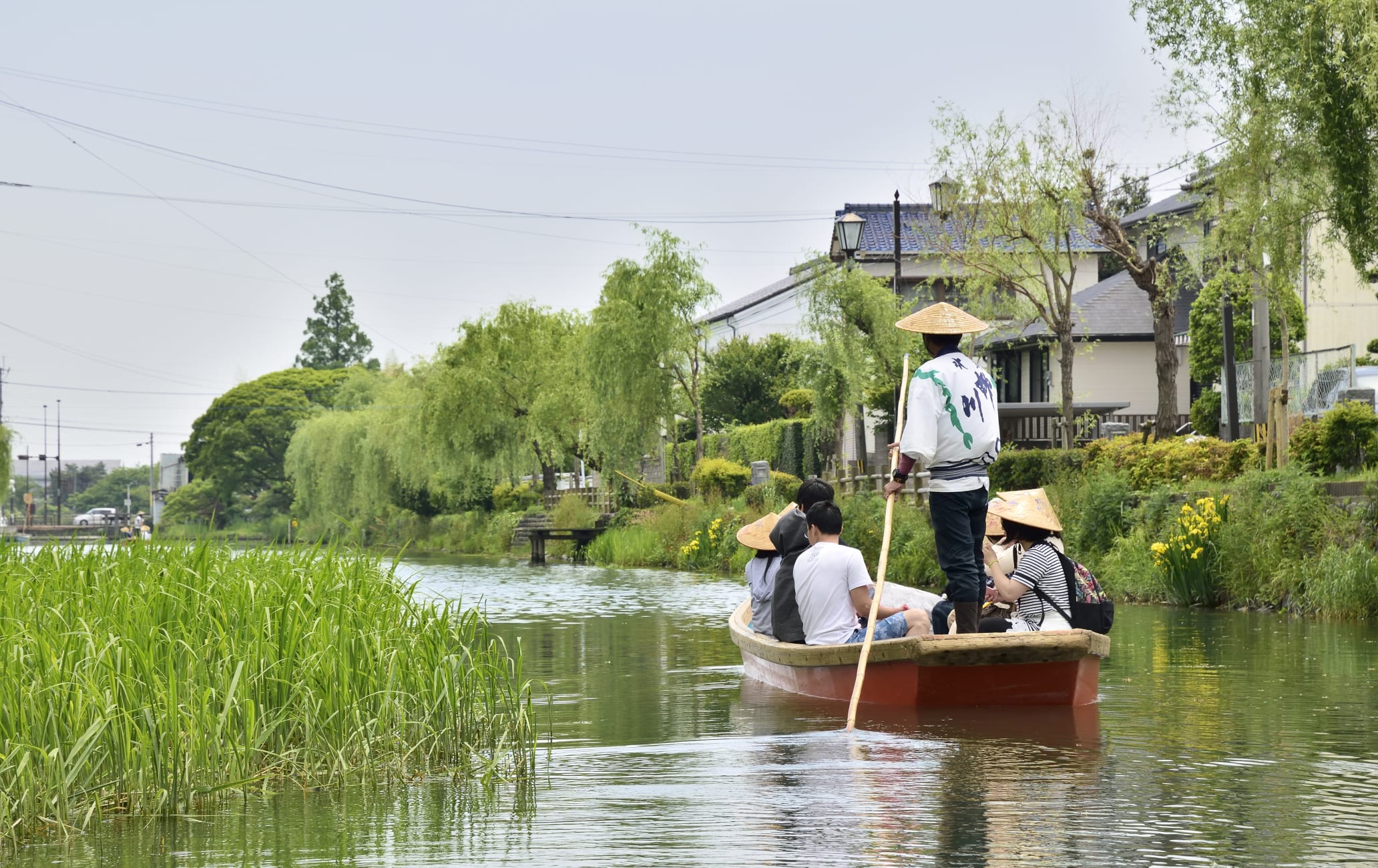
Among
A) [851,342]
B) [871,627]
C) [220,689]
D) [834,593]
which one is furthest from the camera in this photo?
[851,342]

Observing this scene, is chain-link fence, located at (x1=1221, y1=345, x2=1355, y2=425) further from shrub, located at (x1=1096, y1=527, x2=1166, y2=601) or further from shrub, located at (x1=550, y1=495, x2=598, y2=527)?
shrub, located at (x1=550, y1=495, x2=598, y2=527)

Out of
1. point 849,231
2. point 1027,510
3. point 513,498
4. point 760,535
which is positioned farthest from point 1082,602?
point 513,498

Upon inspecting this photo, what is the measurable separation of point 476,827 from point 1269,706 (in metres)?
5.79

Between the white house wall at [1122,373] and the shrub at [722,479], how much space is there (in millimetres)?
11208

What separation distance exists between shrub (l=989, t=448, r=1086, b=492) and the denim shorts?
577 inches

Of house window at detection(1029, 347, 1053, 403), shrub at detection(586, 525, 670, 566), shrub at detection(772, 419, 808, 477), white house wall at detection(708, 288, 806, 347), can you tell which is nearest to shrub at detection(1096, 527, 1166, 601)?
shrub at detection(586, 525, 670, 566)

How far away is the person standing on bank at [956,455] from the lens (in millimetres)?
9469

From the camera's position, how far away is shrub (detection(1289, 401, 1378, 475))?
1894cm

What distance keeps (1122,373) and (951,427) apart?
3735 centimetres

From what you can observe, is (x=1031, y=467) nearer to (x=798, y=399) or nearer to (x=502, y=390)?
(x=798, y=399)

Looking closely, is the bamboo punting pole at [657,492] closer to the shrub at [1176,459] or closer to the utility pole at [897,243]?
the utility pole at [897,243]

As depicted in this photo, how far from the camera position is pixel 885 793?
684 centimetres

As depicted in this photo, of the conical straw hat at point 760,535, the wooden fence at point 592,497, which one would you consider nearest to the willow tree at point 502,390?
the wooden fence at point 592,497

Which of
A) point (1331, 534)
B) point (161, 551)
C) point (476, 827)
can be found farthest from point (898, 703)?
point (1331, 534)
